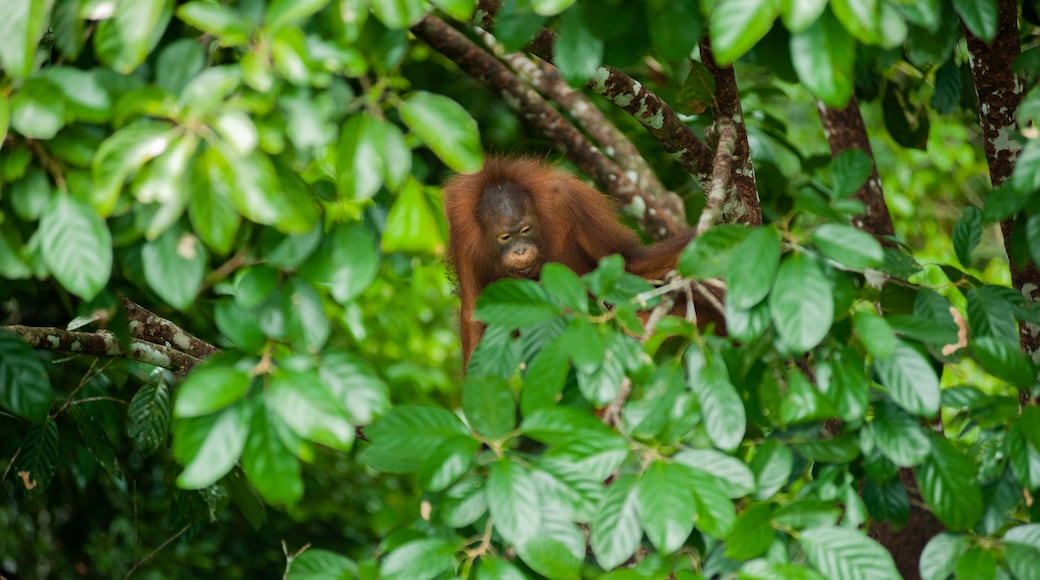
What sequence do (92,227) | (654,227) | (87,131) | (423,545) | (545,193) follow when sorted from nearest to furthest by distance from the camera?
(92,227)
(87,131)
(423,545)
(654,227)
(545,193)

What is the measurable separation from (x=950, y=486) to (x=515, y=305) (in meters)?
0.80

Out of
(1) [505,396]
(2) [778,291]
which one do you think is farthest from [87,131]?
(2) [778,291]

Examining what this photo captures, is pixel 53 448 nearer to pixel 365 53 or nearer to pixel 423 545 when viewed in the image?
pixel 423 545

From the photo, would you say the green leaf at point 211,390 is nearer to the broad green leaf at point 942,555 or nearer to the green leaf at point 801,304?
the green leaf at point 801,304

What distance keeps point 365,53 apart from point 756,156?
2967 millimetres

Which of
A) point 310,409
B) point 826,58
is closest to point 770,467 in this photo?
point 826,58

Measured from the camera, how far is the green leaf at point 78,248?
1518 millimetres

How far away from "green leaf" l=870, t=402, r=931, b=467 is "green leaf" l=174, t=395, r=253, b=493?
107cm

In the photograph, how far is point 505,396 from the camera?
6.09 feet

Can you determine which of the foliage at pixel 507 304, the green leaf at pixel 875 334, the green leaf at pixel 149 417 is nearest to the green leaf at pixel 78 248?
the foliage at pixel 507 304

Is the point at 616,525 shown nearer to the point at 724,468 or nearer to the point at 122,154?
the point at 724,468

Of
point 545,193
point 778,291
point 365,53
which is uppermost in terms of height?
point 365,53

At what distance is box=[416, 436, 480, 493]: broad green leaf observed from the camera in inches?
70.0

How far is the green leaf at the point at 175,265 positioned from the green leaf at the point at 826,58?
89 cm
